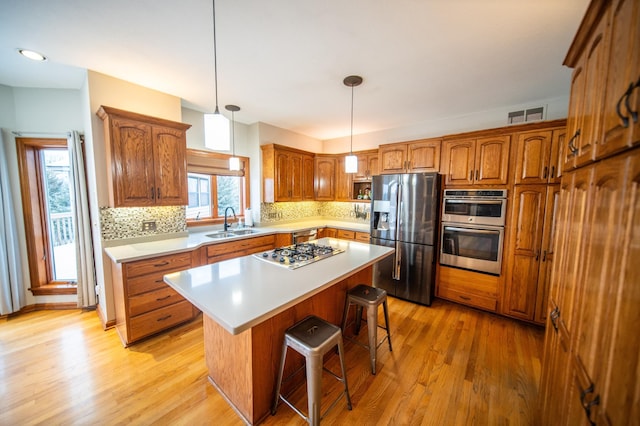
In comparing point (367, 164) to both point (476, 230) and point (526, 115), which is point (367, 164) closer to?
point (476, 230)

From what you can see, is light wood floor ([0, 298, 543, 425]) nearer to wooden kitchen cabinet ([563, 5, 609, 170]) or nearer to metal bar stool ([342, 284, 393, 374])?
metal bar stool ([342, 284, 393, 374])

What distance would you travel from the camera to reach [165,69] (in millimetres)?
2244

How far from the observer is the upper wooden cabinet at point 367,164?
13.5ft

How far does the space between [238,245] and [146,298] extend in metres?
1.16

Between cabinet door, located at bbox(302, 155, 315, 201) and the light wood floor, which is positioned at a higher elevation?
cabinet door, located at bbox(302, 155, 315, 201)

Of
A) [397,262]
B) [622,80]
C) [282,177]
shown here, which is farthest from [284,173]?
[622,80]

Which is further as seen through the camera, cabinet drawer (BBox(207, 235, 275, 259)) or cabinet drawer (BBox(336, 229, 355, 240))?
cabinet drawer (BBox(336, 229, 355, 240))

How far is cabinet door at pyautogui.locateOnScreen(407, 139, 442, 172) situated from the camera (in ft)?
10.4

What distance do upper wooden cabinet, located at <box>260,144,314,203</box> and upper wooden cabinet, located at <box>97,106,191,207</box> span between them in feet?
4.51

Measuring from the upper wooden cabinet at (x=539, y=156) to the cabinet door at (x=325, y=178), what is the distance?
2.83 m

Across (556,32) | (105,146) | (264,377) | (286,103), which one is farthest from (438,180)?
(105,146)

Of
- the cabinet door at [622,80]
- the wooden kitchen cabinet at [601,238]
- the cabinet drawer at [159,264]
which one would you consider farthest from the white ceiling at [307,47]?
the cabinet drawer at [159,264]

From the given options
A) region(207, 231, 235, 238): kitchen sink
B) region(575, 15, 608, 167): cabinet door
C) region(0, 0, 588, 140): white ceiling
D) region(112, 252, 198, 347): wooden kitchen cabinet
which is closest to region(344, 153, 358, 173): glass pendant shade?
region(0, 0, 588, 140): white ceiling

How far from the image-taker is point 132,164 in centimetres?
244
